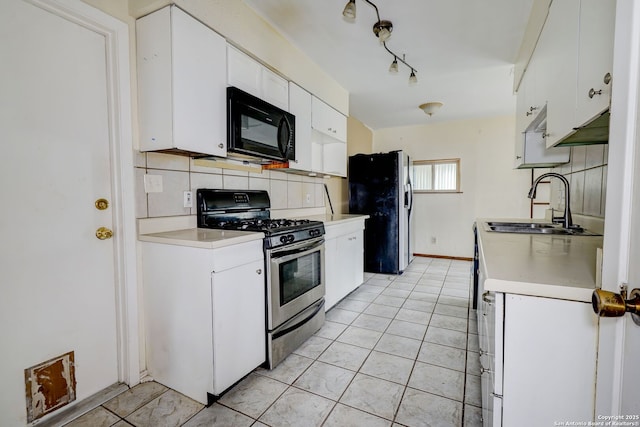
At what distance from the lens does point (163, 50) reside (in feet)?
5.21

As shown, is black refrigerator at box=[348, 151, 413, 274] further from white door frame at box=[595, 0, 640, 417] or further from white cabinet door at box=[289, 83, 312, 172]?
white door frame at box=[595, 0, 640, 417]

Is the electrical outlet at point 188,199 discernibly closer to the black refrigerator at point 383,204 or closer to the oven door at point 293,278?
the oven door at point 293,278

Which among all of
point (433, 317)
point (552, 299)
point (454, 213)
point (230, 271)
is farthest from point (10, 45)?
point (454, 213)

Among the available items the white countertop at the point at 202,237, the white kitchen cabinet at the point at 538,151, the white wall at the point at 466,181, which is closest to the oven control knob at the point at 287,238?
the white countertop at the point at 202,237

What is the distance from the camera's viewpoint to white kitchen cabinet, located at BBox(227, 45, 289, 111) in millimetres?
1936

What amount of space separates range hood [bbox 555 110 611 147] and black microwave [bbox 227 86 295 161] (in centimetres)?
169

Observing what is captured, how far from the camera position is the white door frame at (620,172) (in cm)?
56

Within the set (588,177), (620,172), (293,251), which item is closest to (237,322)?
(293,251)

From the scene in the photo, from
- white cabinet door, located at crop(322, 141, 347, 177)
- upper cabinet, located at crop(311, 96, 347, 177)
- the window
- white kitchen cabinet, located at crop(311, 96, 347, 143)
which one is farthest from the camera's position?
the window

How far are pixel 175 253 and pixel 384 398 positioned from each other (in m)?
1.39

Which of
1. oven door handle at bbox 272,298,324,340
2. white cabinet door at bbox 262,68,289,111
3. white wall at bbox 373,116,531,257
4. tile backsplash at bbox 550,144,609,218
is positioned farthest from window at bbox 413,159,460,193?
oven door handle at bbox 272,298,324,340

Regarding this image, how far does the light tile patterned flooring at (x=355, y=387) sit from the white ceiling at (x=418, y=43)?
7.91ft

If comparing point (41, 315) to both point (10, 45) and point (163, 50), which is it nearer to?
point (10, 45)

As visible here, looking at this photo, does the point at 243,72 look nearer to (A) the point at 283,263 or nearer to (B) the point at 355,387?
(A) the point at 283,263
